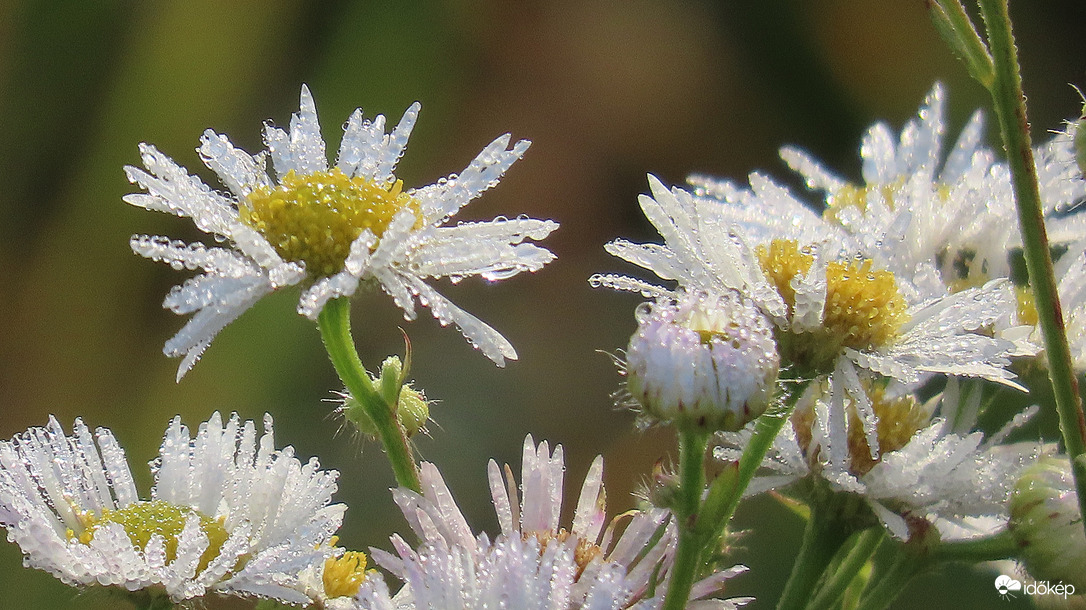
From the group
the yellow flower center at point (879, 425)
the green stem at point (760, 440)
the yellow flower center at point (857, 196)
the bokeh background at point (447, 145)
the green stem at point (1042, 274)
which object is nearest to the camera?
the green stem at point (1042, 274)

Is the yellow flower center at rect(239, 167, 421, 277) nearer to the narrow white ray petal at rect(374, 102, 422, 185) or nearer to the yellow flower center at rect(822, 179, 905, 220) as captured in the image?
the narrow white ray petal at rect(374, 102, 422, 185)

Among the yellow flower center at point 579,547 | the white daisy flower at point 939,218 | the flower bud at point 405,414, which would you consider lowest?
the yellow flower center at point 579,547

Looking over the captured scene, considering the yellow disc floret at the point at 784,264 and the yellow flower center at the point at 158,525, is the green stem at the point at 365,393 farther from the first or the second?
the yellow disc floret at the point at 784,264

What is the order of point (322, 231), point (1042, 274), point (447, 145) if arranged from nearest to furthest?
point (1042, 274), point (322, 231), point (447, 145)

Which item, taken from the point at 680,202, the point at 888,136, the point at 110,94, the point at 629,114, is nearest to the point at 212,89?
the point at 110,94

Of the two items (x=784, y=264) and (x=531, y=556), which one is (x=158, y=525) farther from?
(x=784, y=264)

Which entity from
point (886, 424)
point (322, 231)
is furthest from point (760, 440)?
point (322, 231)

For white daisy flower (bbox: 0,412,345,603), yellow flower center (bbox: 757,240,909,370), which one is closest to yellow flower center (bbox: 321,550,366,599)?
white daisy flower (bbox: 0,412,345,603)

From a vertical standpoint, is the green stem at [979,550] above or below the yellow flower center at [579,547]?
below

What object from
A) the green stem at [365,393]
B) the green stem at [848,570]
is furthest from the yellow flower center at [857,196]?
the green stem at [365,393]
